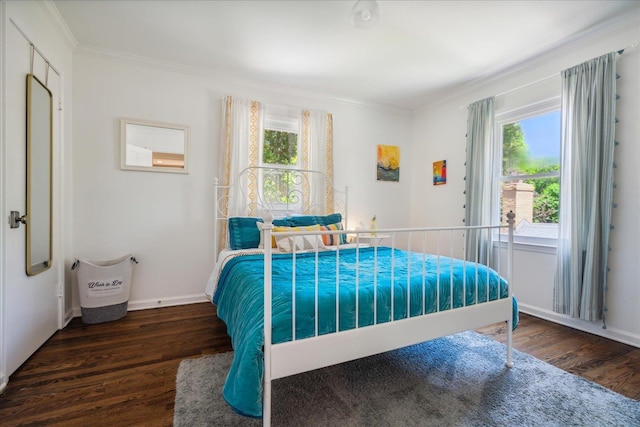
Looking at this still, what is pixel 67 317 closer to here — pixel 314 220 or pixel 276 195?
pixel 276 195

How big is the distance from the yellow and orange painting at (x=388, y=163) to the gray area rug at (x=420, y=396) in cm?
265

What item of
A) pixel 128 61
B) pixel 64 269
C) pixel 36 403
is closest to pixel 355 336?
pixel 36 403

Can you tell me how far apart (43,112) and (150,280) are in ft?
5.47

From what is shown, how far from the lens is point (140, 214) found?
2.91 metres

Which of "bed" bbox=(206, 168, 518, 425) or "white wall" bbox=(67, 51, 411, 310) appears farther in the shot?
"white wall" bbox=(67, 51, 411, 310)

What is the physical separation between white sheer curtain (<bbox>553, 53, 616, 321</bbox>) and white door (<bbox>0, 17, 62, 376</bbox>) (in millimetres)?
4015

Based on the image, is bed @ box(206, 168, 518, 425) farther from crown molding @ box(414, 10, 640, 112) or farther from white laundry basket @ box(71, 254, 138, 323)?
crown molding @ box(414, 10, 640, 112)

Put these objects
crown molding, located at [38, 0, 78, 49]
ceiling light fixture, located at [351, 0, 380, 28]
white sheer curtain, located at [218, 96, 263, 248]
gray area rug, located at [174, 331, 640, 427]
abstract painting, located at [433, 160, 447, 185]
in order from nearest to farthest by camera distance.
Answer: gray area rug, located at [174, 331, 640, 427], ceiling light fixture, located at [351, 0, 380, 28], crown molding, located at [38, 0, 78, 49], white sheer curtain, located at [218, 96, 263, 248], abstract painting, located at [433, 160, 447, 185]

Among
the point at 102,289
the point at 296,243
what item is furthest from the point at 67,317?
the point at 296,243

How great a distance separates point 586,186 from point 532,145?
72 cm

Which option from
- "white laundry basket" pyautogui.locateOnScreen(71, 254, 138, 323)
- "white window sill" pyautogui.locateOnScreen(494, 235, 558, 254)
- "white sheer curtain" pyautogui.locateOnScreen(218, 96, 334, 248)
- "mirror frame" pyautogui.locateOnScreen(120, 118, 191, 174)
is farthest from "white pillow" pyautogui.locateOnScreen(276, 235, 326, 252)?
"white window sill" pyautogui.locateOnScreen(494, 235, 558, 254)

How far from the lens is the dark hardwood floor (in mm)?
1446

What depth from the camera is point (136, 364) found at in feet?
6.19

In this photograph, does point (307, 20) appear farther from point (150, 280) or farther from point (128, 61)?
point (150, 280)
